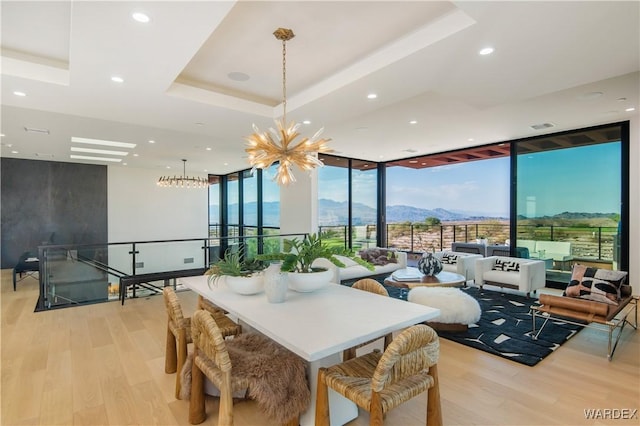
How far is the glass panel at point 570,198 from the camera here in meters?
5.59

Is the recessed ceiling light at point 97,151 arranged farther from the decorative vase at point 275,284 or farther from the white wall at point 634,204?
the white wall at point 634,204

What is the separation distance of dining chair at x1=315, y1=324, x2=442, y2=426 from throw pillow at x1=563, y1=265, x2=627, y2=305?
2.84m

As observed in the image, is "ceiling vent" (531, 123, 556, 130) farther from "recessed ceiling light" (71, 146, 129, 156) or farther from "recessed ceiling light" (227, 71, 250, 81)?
"recessed ceiling light" (71, 146, 129, 156)

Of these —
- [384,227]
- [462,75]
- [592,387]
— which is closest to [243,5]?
[462,75]

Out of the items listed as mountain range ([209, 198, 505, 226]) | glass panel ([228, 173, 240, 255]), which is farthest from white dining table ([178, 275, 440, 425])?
glass panel ([228, 173, 240, 255])

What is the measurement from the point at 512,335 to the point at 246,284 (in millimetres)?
3100

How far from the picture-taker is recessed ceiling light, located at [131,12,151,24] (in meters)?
2.26

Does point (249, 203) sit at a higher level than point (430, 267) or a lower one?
higher

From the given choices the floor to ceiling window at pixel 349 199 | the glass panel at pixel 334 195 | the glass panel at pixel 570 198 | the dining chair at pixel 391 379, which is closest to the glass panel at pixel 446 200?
the floor to ceiling window at pixel 349 199

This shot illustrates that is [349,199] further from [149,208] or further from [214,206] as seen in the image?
[149,208]

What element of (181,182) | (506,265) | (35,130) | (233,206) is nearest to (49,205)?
(181,182)

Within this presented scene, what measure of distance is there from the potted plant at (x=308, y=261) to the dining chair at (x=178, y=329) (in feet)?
2.14

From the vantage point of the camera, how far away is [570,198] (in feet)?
19.6

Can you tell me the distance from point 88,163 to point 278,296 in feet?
31.4
